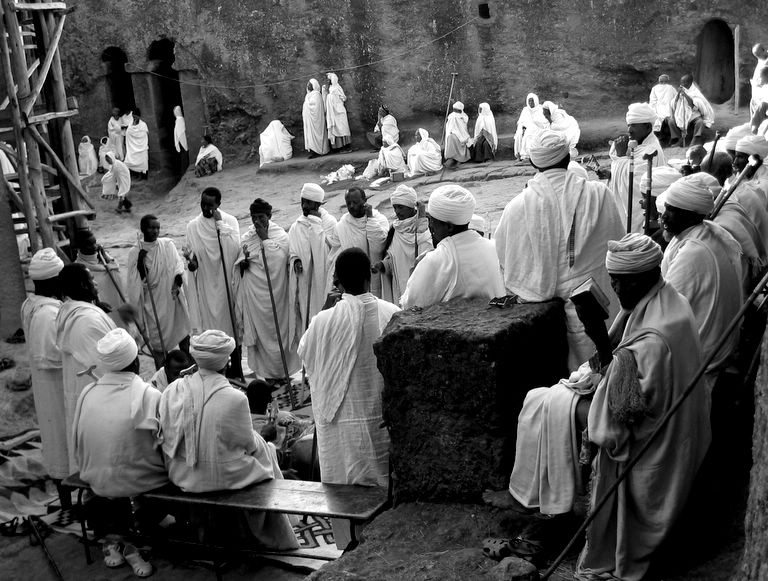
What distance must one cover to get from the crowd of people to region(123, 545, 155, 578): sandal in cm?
2

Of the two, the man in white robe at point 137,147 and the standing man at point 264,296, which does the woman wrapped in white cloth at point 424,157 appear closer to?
the man in white robe at point 137,147

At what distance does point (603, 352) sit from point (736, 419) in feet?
3.95

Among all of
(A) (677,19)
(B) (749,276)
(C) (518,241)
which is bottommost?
(B) (749,276)

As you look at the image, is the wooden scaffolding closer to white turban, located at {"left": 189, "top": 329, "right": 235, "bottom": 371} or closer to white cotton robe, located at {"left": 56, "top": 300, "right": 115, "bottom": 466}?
white cotton robe, located at {"left": 56, "top": 300, "right": 115, "bottom": 466}

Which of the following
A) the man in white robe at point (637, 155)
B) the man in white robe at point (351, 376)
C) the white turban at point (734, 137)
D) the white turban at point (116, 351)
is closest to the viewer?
the man in white robe at point (351, 376)

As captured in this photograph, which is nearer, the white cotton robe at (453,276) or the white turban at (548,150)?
the white turban at (548,150)

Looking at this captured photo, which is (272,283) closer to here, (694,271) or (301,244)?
(301,244)

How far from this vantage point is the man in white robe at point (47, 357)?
7.94 meters

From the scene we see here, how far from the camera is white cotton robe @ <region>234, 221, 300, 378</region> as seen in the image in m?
10.6

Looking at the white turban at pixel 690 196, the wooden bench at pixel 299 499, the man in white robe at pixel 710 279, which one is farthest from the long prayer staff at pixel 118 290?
the man in white robe at pixel 710 279

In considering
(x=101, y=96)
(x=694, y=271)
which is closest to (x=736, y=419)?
(x=694, y=271)

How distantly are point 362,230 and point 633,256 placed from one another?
6108 millimetres

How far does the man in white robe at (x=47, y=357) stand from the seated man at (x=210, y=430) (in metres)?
1.85

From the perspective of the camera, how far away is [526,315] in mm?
4957
